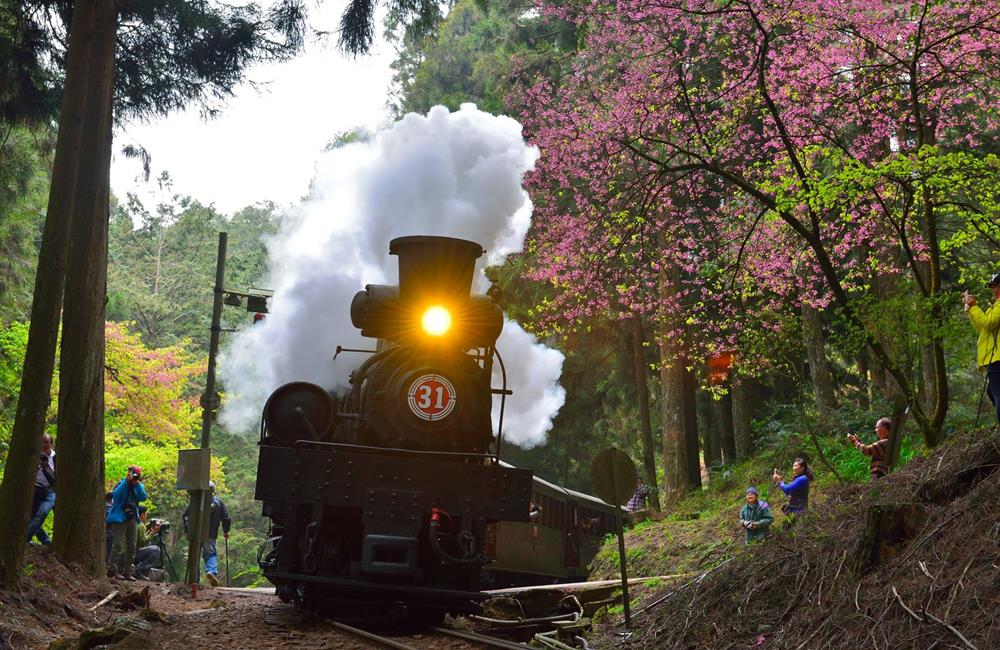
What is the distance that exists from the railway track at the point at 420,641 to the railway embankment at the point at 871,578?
0.86m

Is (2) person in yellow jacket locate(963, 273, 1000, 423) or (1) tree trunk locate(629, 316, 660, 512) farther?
(1) tree trunk locate(629, 316, 660, 512)

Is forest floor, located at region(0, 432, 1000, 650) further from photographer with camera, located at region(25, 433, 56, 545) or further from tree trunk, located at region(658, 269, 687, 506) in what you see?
tree trunk, located at region(658, 269, 687, 506)

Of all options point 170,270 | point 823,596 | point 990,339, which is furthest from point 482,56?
point 170,270

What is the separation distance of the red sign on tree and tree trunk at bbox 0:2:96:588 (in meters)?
3.69

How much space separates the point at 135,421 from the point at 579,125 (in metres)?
17.4

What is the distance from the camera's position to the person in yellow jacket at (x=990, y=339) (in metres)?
7.49

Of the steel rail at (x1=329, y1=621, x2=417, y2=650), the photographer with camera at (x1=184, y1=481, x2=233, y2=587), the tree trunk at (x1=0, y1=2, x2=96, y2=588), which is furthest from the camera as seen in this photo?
the photographer with camera at (x1=184, y1=481, x2=233, y2=587)

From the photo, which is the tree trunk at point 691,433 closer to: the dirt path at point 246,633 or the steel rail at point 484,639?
the dirt path at point 246,633

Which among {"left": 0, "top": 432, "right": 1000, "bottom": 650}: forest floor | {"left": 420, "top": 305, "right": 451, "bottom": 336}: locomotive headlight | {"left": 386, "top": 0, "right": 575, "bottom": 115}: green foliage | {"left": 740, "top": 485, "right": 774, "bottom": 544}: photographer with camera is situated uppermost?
{"left": 386, "top": 0, "right": 575, "bottom": 115}: green foliage

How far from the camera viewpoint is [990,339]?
7.69m

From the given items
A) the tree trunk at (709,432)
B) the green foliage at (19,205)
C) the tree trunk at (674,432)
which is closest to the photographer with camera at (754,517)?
the tree trunk at (674,432)

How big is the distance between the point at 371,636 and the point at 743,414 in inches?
578

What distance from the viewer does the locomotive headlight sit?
8.73 meters

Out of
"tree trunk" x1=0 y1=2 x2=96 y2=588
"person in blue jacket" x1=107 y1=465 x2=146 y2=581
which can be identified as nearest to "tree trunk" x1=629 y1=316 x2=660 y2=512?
"person in blue jacket" x1=107 y1=465 x2=146 y2=581
